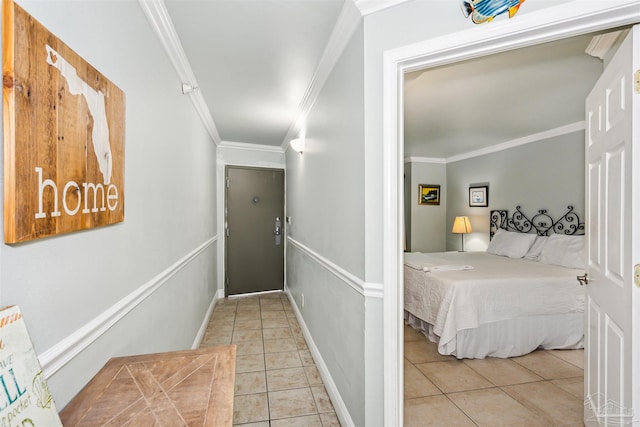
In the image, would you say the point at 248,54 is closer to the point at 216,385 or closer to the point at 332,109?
the point at 332,109

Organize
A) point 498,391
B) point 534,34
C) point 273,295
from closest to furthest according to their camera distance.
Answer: point 534,34 → point 498,391 → point 273,295

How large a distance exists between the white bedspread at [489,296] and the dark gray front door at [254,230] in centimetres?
252

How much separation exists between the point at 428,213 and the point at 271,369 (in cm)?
465

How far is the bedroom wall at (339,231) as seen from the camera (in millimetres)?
1643

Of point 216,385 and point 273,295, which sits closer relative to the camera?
point 216,385

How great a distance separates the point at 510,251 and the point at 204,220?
4017 millimetres

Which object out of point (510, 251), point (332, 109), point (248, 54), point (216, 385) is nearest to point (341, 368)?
point (216, 385)

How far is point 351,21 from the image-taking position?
5.36ft

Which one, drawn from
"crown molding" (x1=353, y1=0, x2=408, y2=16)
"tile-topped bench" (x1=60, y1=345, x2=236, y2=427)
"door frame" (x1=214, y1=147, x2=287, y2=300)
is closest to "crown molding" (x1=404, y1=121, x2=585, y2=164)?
"door frame" (x1=214, y1=147, x2=287, y2=300)

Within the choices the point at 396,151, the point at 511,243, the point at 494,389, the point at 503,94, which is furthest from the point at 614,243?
the point at 511,243

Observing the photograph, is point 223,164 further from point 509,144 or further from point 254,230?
point 509,144

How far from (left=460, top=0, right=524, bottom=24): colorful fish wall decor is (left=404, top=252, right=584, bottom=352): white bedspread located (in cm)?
215

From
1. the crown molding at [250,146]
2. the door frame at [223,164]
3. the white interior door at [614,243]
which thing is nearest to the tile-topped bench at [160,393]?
the white interior door at [614,243]

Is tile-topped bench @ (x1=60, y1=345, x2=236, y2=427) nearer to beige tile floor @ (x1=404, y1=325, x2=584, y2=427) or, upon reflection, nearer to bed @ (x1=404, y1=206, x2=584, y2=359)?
beige tile floor @ (x1=404, y1=325, x2=584, y2=427)
